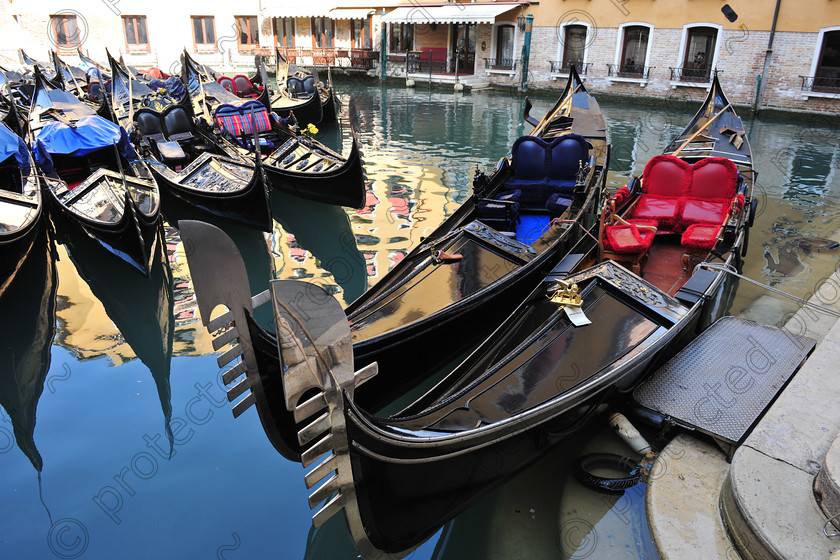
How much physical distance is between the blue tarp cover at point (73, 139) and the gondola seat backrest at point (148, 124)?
103cm

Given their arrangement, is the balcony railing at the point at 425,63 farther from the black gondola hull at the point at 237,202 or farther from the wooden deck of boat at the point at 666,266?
the wooden deck of boat at the point at 666,266

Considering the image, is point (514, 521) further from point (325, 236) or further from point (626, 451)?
point (325, 236)

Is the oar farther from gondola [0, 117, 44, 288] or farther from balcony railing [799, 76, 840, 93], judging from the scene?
balcony railing [799, 76, 840, 93]

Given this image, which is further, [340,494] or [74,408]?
[74,408]

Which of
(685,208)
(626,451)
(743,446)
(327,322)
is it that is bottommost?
(626,451)

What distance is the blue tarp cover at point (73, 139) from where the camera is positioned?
4.41 metres

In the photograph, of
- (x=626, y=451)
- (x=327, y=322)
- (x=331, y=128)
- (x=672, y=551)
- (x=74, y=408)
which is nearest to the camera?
(x=327, y=322)

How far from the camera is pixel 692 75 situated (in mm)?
10469

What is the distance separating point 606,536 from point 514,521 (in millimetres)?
296

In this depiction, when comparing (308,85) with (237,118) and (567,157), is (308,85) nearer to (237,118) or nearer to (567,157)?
(237,118)

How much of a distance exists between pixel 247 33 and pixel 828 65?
1408 cm

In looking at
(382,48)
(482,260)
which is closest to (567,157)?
(482,260)

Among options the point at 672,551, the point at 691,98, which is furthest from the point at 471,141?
the point at 672,551

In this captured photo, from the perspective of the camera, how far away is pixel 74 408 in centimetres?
269
